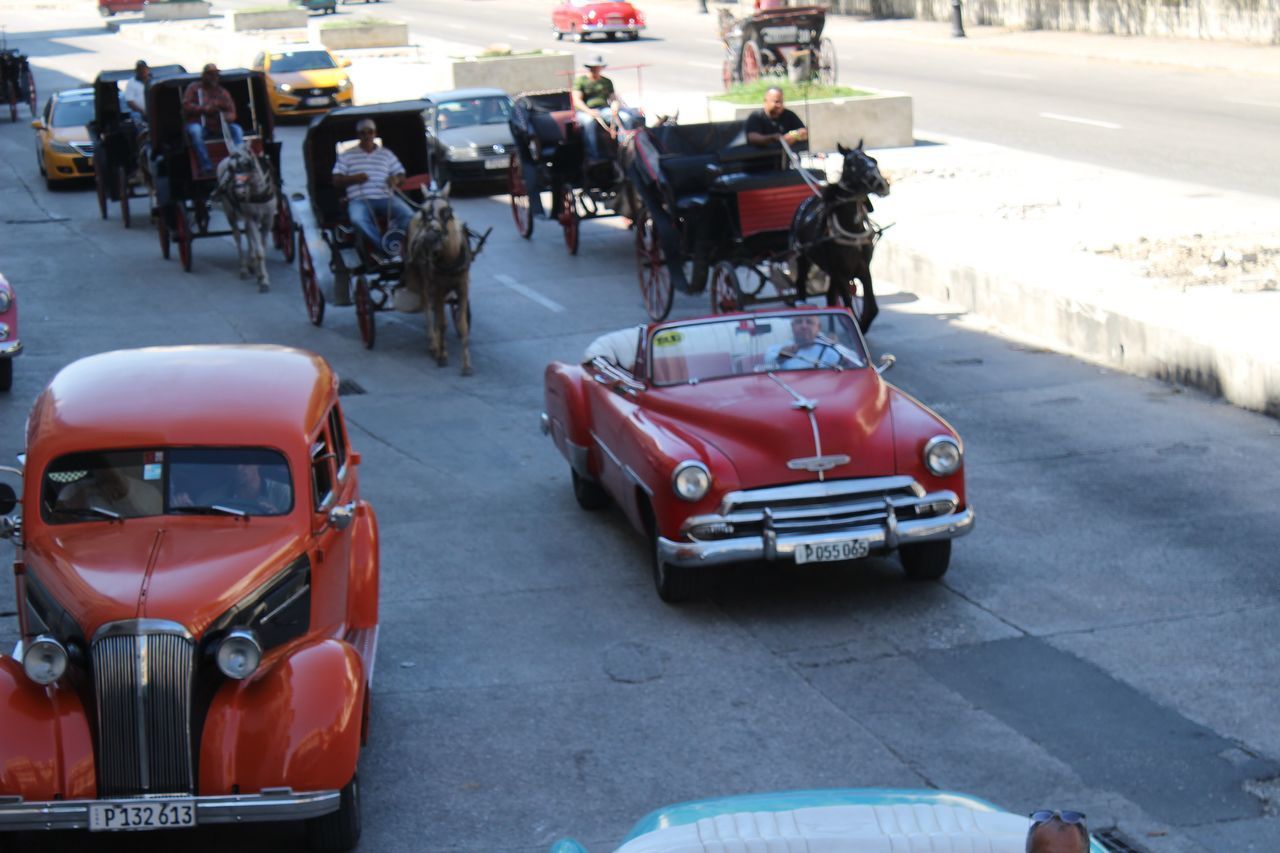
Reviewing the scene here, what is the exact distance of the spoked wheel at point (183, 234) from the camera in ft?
76.4

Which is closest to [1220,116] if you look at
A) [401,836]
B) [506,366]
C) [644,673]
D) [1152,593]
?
[506,366]

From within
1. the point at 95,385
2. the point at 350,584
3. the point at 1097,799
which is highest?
the point at 95,385

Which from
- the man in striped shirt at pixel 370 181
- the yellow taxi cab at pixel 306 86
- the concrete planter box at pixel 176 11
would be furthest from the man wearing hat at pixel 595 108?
the concrete planter box at pixel 176 11

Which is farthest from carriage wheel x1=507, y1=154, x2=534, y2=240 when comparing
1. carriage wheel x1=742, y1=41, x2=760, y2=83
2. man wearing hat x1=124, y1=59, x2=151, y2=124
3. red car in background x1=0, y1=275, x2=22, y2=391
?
carriage wheel x1=742, y1=41, x2=760, y2=83

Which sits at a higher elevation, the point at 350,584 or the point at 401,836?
the point at 350,584

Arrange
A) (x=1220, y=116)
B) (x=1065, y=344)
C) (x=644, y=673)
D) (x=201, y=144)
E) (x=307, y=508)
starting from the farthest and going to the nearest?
(x=1220, y=116) < (x=201, y=144) < (x=1065, y=344) < (x=644, y=673) < (x=307, y=508)

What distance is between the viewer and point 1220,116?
29609 millimetres

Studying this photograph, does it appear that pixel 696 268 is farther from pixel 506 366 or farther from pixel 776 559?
pixel 776 559

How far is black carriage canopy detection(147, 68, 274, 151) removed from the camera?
23578 mm

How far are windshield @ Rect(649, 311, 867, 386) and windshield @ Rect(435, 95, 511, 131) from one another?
731 inches

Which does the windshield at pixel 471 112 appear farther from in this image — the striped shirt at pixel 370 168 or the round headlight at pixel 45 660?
the round headlight at pixel 45 660

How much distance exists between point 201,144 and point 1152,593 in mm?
15657

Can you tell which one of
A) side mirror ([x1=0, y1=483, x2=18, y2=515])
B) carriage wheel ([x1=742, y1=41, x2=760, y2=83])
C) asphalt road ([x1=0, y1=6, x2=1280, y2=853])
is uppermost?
carriage wheel ([x1=742, y1=41, x2=760, y2=83])

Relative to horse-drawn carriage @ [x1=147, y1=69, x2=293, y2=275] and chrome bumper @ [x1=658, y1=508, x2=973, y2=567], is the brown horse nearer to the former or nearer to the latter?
horse-drawn carriage @ [x1=147, y1=69, x2=293, y2=275]
